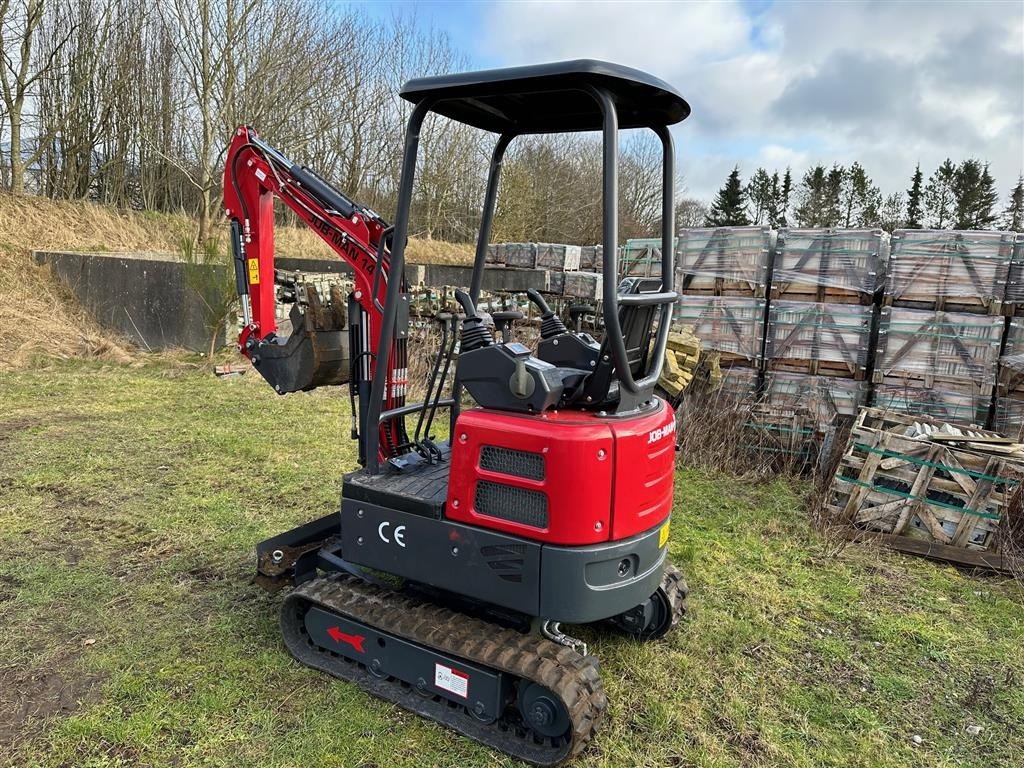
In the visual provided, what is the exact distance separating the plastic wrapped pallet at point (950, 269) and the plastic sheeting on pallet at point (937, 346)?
0.13 meters

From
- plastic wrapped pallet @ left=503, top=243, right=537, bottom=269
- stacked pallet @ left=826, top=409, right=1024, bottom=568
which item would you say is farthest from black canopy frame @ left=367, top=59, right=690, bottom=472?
plastic wrapped pallet @ left=503, top=243, right=537, bottom=269

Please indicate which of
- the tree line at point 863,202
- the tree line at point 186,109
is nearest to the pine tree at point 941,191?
the tree line at point 863,202

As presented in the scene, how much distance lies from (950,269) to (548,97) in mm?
5963

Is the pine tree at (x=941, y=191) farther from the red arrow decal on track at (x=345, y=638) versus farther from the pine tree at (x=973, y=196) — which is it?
the red arrow decal on track at (x=345, y=638)

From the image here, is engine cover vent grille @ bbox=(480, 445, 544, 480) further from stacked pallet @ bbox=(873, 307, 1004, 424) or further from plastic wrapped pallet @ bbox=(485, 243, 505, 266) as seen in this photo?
plastic wrapped pallet @ bbox=(485, 243, 505, 266)

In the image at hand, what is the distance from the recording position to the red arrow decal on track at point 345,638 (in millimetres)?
3645

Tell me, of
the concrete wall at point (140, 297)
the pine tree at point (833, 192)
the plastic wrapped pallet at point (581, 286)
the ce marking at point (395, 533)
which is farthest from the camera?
the pine tree at point (833, 192)

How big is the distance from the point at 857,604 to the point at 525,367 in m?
3.15

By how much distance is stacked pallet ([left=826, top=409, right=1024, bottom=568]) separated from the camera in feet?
17.7

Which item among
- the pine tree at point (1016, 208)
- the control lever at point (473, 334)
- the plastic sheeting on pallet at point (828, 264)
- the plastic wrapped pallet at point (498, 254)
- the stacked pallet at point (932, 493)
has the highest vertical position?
the pine tree at point (1016, 208)

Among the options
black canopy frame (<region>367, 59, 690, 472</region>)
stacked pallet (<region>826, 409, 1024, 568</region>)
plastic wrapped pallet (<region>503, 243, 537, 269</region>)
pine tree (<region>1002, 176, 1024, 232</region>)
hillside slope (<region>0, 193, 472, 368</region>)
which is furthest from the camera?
pine tree (<region>1002, 176, 1024, 232</region>)

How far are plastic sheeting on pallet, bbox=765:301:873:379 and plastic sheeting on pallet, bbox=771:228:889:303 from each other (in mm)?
164

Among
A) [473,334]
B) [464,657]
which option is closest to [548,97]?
[473,334]

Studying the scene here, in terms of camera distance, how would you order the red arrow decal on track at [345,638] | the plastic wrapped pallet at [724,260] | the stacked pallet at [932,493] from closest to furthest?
the red arrow decal on track at [345,638] < the stacked pallet at [932,493] < the plastic wrapped pallet at [724,260]
